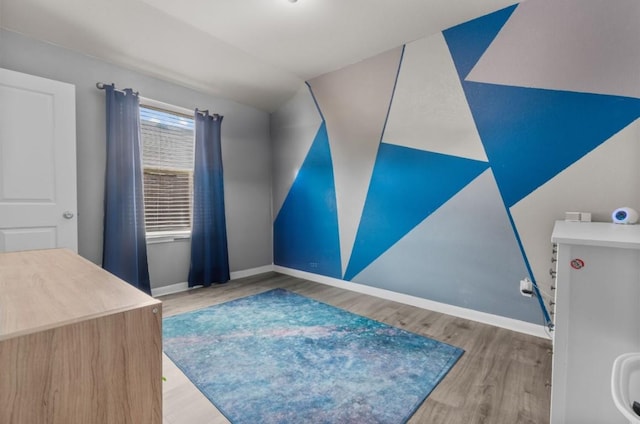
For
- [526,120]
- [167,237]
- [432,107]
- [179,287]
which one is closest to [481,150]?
[526,120]

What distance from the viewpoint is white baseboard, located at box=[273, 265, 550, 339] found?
223 centimetres

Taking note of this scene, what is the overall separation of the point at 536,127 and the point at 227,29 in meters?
2.67

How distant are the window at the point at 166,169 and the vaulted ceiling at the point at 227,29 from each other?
0.45 meters

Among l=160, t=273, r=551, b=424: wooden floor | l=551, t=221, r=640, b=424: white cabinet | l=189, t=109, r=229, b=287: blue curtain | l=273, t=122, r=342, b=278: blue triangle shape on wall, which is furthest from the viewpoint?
l=273, t=122, r=342, b=278: blue triangle shape on wall

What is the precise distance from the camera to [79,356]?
0.68 metres

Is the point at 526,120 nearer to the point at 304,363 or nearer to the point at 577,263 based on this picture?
the point at 577,263

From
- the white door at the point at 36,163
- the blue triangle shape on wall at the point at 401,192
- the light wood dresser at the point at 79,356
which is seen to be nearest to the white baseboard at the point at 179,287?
the white door at the point at 36,163

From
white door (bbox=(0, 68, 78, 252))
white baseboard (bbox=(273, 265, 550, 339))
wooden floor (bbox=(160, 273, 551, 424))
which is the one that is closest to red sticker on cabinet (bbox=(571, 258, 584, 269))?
wooden floor (bbox=(160, 273, 551, 424))

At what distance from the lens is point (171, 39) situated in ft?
8.56

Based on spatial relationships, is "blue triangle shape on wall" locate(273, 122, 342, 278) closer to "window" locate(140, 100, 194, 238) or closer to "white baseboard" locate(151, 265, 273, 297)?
"white baseboard" locate(151, 265, 273, 297)

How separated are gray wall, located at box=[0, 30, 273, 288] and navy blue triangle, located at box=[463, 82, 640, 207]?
2680 millimetres

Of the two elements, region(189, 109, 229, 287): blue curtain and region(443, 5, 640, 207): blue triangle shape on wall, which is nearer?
region(443, 5, 640, 207): blue triangle shape on wall

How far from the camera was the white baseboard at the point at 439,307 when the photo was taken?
2.23 meters

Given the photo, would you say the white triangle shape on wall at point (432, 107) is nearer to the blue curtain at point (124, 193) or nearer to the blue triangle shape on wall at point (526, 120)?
the blue triangle shape on wall at point (526, 120)
